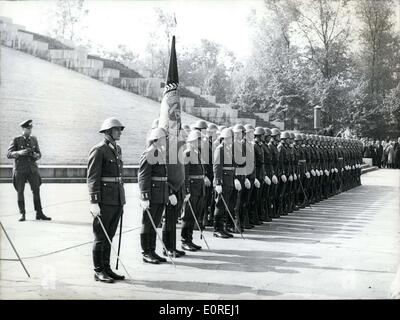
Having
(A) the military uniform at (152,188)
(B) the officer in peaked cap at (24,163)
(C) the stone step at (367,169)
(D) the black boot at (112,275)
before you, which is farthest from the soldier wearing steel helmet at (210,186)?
(C) the stone step at (367,169)

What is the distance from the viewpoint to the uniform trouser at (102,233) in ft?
21.4

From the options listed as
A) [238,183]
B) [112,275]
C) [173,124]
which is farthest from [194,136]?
[112,275]

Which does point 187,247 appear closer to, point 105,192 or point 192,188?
point 192,188

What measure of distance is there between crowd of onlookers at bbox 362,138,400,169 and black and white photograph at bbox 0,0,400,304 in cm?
878

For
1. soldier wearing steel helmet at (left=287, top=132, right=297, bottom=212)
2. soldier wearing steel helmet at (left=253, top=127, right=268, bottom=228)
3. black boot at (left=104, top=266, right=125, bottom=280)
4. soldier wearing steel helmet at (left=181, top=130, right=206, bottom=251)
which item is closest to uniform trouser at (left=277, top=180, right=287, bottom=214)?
soldier wearing steel helmet at (left=287, top=132, right=297, bottom=212)

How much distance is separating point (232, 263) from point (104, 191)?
2.22 metres

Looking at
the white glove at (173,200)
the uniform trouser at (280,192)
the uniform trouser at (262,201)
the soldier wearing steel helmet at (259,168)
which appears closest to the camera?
the white glove at (173,200)

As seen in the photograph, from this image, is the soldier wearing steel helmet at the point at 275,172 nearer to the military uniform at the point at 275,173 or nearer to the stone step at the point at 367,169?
the military uniform at the point at 275,173

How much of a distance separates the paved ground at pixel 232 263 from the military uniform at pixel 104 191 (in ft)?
1.35

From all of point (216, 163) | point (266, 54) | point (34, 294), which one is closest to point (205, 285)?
point (34, 294)

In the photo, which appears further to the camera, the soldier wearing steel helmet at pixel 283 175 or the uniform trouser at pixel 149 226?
the soldier wearing steel helmet at pixel 283 175

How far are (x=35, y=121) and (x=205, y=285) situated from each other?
15.7m

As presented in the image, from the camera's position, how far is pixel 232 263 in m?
7.74

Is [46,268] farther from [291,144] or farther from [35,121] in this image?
[35,121]
